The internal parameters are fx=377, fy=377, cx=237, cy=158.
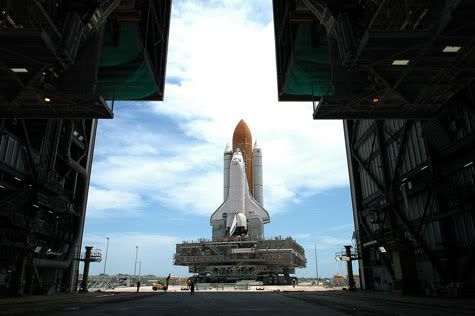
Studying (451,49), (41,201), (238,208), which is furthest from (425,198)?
(238,208)

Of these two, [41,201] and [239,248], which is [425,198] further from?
[239,248]

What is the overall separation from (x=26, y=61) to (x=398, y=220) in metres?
31.0

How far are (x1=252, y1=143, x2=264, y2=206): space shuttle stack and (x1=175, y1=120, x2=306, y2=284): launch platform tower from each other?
426 centimetres

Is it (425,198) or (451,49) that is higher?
(451,49)

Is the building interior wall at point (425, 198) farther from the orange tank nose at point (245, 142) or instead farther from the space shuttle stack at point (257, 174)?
the orange tank nose at point (245, 142)

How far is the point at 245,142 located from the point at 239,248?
88.2 ft

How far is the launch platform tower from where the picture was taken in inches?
2884

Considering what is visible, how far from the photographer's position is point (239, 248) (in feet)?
240

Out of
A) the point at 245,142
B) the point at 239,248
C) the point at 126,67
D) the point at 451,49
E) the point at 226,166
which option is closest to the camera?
the point at 451,49

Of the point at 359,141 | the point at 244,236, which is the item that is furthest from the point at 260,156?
the point at 359,141

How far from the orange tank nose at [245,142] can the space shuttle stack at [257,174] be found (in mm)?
1020

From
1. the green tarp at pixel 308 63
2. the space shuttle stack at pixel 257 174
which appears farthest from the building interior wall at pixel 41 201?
the space shuttle stack at pixel 257 174

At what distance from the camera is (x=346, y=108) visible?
22.8 metres

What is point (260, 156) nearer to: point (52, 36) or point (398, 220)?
point (398, 220)
